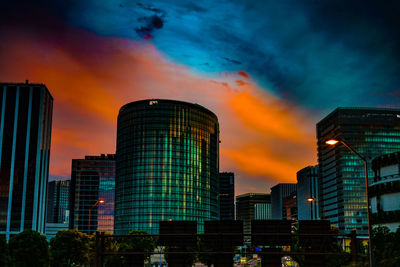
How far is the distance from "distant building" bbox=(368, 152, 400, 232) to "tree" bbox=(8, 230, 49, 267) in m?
57.6

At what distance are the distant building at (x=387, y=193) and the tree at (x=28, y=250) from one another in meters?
57.6

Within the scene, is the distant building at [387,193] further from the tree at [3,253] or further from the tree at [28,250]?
the tree at [3,253]

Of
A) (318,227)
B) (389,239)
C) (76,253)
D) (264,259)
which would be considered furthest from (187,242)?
(76,253)

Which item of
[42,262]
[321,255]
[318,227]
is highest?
[318,227]

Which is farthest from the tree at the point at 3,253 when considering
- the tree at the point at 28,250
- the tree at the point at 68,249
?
the tree at the point at 68,249

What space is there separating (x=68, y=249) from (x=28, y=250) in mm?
13210

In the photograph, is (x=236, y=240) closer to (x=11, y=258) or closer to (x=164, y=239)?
(x=164, y=239)

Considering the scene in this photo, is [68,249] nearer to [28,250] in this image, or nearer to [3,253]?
[28,250]

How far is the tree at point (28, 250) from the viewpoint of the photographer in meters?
62.9

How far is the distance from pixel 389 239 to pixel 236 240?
43.5m

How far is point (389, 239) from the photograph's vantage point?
65500mm

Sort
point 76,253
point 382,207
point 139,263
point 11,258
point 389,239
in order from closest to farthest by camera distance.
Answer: point 139,263
point 11,258
point 389,239
point 76,253
point 382,207

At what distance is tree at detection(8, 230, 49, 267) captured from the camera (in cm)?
6288

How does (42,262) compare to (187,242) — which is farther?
(42,262)
